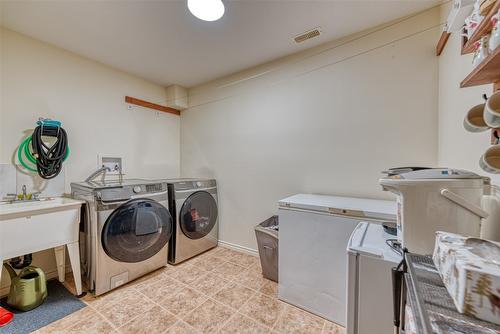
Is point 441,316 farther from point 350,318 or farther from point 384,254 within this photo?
point 350,318

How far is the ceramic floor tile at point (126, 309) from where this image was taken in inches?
60.3

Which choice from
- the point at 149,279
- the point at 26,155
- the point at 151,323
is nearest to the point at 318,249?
the point at 151,323

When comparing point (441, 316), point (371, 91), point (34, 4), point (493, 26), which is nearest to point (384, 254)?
point (441, 316)

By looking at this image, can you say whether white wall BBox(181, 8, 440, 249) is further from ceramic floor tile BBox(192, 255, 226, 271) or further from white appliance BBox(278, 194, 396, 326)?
white appliance BBox(278, 194, 396, 326)

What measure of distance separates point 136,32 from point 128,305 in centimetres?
247

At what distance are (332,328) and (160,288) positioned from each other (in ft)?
5.08

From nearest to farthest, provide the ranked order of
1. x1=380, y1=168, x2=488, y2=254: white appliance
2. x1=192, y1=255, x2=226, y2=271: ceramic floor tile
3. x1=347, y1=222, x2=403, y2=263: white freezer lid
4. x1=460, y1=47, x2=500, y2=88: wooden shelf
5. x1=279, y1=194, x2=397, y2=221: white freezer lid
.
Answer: x1=460, y1=47, x2=500, y2=88: wooden shelf → x1=380, y1=168, x2=488, y2=254: white appliance → x1=347, y1=222, x2=403, y2=263: white freezer lid → x1=279, y1=194, x2=397, y2=221: white freezer lid → x1=192, y1=255, x2=226, y2=271: ceramic floor tile

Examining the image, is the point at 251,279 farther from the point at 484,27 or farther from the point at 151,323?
the point at 484,27

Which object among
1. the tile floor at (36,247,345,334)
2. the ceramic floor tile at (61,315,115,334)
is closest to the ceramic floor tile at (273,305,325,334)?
the tile floor at (36,247,345,334)

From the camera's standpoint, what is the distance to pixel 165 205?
7.31 feet

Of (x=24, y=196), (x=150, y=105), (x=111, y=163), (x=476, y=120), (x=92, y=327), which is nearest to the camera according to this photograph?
(x=476, y=120)

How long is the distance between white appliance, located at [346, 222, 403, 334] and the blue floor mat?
210 centimetres

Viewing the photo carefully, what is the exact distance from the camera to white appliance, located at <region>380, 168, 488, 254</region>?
0.74 metres

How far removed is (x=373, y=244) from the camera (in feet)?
3.33
